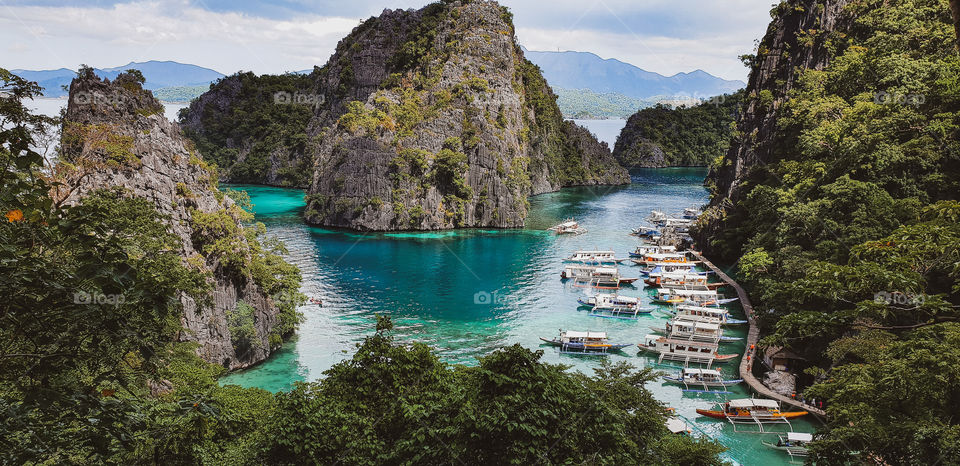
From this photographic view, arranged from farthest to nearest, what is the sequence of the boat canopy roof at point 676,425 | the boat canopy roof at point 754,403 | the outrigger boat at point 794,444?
1. the boat canopy roof at point 754,403
2. the boat canopy roof at point 676,425
3. the outrigger boat at point 794,444

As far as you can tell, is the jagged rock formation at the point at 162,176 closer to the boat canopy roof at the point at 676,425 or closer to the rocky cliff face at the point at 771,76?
the boat canopy roof at the point at 676,425

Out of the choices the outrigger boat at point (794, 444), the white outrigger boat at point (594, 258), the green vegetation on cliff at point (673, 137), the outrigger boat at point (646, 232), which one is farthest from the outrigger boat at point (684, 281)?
the green vegetation on cliff at point (673, 137)

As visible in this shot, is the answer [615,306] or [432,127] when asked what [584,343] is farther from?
[432,127]

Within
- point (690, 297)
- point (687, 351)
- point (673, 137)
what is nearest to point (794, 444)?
point (687, 351)

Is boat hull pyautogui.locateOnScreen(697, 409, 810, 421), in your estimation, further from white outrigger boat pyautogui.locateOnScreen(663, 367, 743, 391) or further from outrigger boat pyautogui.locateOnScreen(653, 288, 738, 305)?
outrigger boat pyautogui.locateOnScreen(653, 288, 738, 305)

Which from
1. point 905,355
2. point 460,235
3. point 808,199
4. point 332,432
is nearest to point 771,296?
point 808,199

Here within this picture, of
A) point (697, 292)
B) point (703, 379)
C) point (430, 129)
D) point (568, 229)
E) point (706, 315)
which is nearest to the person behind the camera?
point (703, 379)
